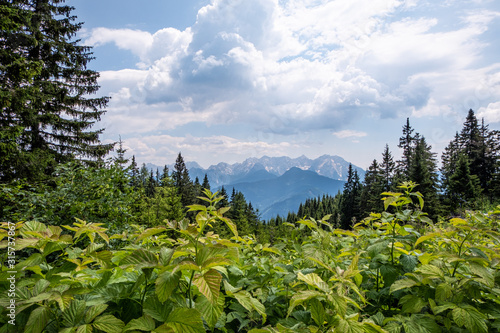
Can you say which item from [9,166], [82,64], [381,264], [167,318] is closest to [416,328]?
[381,264]

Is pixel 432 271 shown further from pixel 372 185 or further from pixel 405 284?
pixel 372 185

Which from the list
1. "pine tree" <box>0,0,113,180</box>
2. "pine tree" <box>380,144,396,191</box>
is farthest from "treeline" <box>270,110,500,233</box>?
"pine tree" <box>0,0,113,180</box>

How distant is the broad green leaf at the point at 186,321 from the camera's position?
3.80 ft

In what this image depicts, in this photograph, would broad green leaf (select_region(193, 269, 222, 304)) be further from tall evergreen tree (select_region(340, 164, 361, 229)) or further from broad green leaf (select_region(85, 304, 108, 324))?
tall evergreen tree (select_region(340, 164, 361, 229))

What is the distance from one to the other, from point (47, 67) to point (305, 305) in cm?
2578

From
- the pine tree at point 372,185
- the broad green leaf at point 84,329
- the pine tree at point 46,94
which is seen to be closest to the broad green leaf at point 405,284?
the broad green leaf at point 84,329

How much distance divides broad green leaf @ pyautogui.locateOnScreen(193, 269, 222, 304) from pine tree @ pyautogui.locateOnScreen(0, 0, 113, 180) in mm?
16227

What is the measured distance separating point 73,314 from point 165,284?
0.52m

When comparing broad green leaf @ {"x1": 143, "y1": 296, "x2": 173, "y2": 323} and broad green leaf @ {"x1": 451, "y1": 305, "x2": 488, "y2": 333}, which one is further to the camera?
broad green leaf @ {"x1": 451, "y1": 305, "x2": 488, "y2": 333}

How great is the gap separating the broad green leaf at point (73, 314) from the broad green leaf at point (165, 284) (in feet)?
1.47

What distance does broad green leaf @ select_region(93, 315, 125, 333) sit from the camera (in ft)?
3.80

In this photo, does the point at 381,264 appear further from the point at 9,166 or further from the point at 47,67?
the point at 47,67

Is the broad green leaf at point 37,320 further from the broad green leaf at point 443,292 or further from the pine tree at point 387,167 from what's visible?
the pine tree at point 387,167

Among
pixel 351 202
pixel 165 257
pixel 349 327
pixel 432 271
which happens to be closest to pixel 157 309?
pixel 165 257
